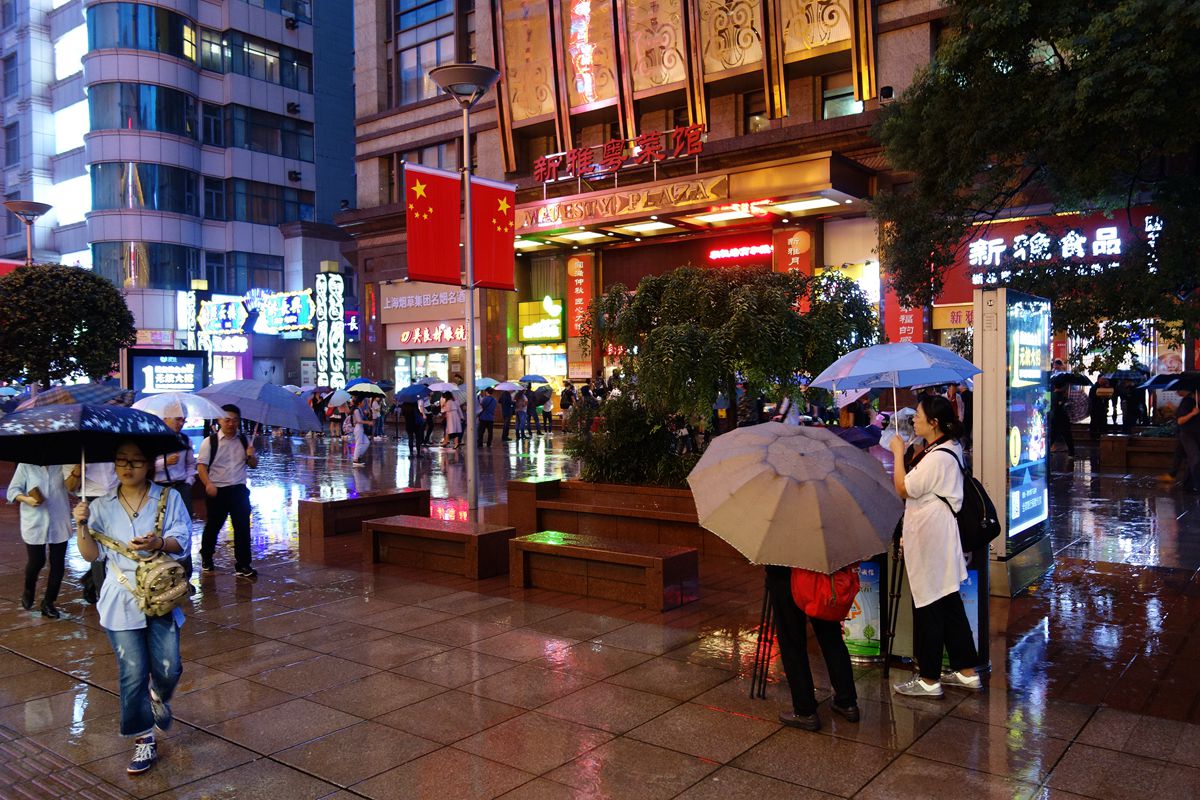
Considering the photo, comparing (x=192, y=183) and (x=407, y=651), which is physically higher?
(x=192, y=183)

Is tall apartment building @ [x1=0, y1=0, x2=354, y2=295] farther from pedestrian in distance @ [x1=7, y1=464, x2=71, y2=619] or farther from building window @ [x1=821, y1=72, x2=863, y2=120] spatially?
pedestrian in distance @ [x1=7, y1=464, x2=71, y2=619]

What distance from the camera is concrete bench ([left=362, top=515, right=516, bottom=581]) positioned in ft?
28.7

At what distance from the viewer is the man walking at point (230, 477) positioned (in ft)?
28.7

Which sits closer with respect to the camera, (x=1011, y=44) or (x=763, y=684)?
(x=763, y=684)

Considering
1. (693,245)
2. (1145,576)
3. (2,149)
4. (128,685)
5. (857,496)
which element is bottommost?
(1145,576)

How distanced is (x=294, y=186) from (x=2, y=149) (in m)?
18.9

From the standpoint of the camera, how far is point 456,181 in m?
10.4

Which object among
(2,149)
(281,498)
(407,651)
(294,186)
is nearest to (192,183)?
(294,186)

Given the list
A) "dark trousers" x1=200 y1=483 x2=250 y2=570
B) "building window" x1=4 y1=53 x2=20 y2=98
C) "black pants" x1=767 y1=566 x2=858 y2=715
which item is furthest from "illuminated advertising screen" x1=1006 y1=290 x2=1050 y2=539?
"building window" x1=4 y1=53 x2=20 y2=98

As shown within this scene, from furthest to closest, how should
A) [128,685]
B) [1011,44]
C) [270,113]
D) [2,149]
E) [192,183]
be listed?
[2,149] → [270,113] → [192,183] → [1011,44] → [128,685]

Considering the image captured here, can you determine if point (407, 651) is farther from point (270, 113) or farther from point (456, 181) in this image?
point (270, 113)

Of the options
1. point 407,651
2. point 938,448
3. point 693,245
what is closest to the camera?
point 938,448

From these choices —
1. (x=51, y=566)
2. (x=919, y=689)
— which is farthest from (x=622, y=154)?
(x=919, y=689)

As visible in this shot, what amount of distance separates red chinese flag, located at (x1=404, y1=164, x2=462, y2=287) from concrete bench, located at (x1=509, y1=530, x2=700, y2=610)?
3.40 metres
